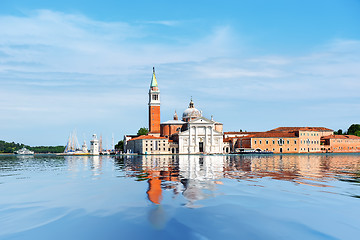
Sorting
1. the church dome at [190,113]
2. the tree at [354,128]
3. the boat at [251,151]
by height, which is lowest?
the boat at [251,151]

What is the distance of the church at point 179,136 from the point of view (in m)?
99.2

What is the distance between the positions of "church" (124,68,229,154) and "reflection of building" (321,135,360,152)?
101 feet

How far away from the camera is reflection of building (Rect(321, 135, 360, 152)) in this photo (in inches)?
4200

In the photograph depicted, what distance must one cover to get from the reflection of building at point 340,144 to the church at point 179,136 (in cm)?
3085

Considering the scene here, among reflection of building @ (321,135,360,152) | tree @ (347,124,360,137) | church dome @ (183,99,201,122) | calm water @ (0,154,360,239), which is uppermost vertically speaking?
church dome @ (183,99,201,122)

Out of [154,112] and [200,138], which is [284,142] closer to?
[200,138]

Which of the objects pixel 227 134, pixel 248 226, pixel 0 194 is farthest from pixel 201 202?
pixel 227 134

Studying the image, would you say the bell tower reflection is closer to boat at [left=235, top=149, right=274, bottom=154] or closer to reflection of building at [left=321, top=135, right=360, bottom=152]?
boat at [left=235, top=149, right=274, bottom=154]

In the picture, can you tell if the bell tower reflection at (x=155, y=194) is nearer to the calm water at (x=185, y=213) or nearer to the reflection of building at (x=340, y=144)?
the calm water at (x=185, y=213)

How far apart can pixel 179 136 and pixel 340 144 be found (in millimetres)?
49999

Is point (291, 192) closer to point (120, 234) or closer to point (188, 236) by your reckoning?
point (188, 236)

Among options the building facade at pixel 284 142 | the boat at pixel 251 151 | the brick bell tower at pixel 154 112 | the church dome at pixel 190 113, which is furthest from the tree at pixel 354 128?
the brick bell tower at pixel 154 112

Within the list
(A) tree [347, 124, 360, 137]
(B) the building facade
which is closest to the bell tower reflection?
(B) the building facade

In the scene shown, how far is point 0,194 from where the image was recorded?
16.0 metres
